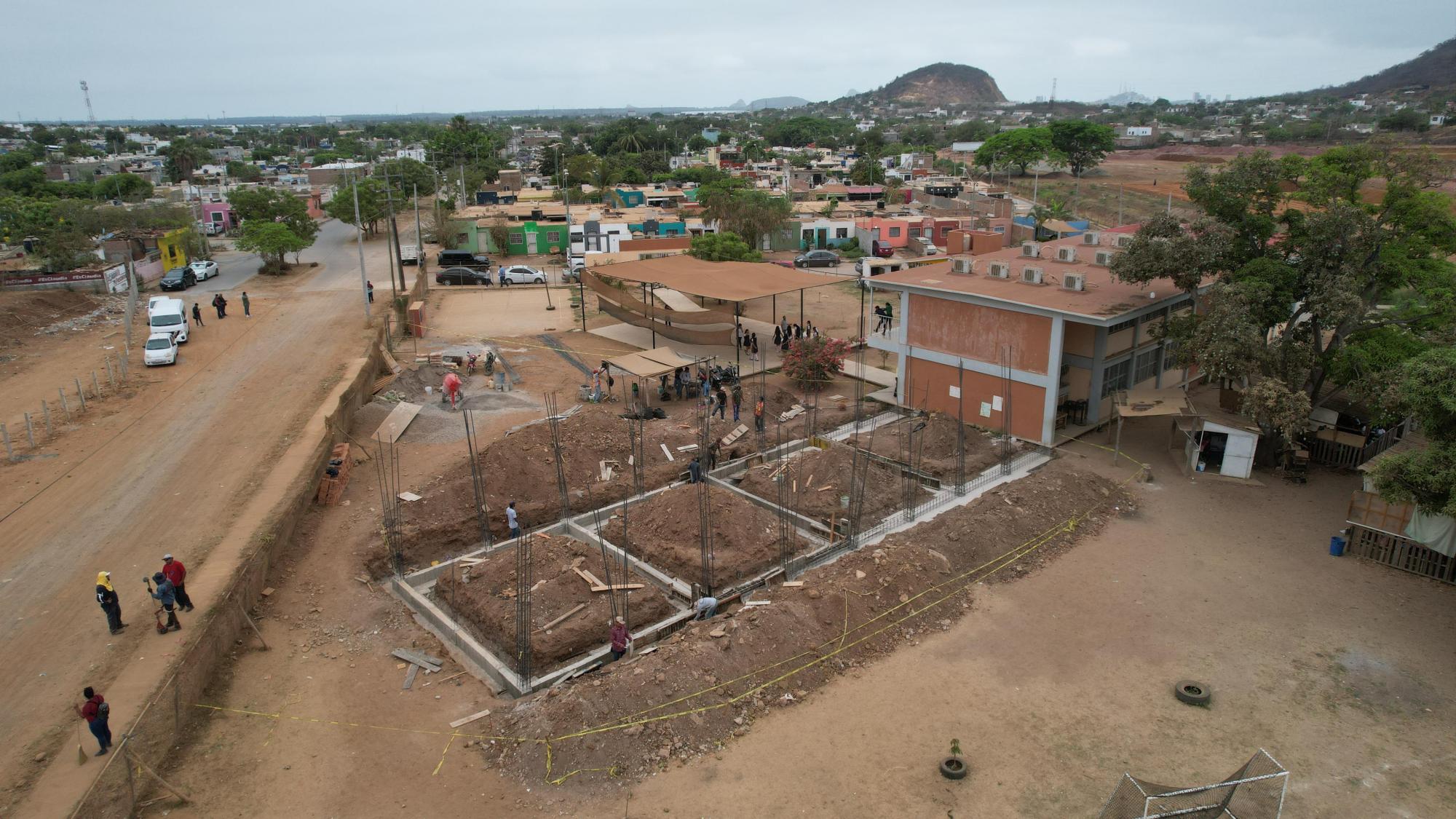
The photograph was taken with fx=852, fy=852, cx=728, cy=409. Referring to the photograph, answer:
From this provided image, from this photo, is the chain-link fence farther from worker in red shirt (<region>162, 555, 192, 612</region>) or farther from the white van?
the white van

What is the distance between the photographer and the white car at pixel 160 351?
28.7 meters

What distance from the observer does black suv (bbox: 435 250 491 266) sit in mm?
49094

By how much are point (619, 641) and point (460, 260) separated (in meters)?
40.1

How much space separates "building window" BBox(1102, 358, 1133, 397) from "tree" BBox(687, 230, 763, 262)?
20.7 m

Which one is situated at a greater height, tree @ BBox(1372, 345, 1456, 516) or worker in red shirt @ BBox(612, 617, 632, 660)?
tree @ BBox(1372, 345, 1456, 516)

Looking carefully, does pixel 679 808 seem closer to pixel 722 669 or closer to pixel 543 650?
pixel 722 669

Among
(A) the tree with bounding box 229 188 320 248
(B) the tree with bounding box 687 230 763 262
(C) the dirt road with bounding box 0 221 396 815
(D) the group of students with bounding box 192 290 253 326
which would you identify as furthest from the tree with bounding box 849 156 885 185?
(C) the dirt road with bounding box 0 221 396 815

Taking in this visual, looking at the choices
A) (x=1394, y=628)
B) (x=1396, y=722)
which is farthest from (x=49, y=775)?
(x=1394, y=628)

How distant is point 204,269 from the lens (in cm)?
4422

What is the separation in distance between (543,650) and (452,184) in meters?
78.9

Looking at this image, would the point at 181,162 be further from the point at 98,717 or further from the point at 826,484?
the point at 98,717

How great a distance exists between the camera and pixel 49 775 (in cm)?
1064

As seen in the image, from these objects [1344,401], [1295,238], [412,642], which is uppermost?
[1295,238]

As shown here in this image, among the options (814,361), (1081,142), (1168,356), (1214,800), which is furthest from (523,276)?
→ (1081,142)
